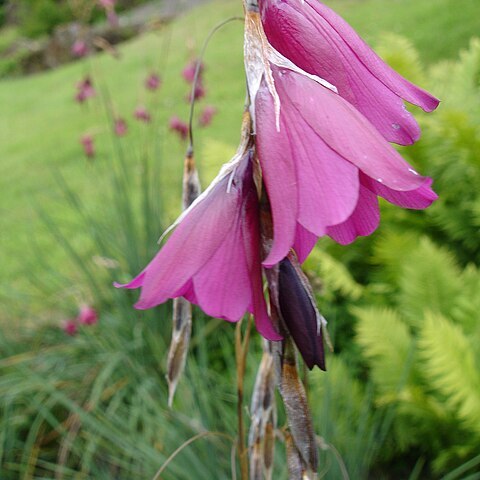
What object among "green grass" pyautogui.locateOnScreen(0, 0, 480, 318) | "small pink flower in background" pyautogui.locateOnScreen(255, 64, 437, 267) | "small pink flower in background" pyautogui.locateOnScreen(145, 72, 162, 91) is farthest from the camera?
"green grass" pyautogui.locateOnScreen(0, 0, 480, 318)

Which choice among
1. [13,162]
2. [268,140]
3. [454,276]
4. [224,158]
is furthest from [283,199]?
[13,162]

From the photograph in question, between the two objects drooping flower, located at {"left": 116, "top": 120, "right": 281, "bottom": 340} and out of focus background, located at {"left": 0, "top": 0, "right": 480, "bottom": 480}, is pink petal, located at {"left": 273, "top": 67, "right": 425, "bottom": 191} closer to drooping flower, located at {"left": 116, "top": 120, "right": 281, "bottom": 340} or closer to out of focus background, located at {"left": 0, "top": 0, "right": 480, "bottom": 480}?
drooping flower, located at {"left": 116, "top": 120, "right": 281, "bottom": 340}

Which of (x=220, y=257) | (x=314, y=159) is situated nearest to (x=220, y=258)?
(x=220, y=257)

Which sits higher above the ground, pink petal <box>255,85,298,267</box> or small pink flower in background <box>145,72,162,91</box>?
pink petal <box>255,85,298,267</box>

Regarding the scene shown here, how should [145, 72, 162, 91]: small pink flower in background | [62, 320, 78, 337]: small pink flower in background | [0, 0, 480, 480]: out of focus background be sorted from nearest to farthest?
1. [0, 0, 480, 480]: out of focus background
2. [62, 320, 78, 337]: small pink flower in background
3. [145, 72, 162, 91]: small pink flower in background

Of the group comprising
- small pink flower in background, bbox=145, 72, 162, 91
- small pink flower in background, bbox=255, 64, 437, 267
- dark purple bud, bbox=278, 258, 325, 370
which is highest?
small pink flower in background, bbox=255, 64, 437, 267

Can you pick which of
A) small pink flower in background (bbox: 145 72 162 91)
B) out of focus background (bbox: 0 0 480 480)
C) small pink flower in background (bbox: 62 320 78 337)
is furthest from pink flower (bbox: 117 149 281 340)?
small pink flower in background (bbox: 145 72 162 91)

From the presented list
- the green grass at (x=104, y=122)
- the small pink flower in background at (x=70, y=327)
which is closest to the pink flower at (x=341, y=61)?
the small pink flower in background at (x=70, y=327)
